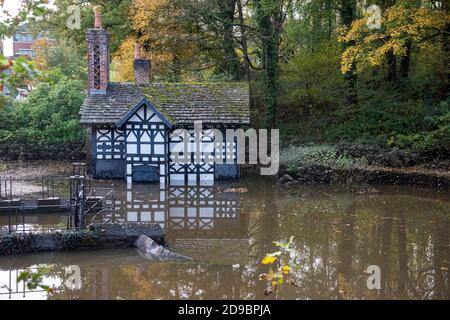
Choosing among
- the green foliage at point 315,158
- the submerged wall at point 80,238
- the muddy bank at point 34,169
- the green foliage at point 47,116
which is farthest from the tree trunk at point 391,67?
the submerged wall at point 80,238

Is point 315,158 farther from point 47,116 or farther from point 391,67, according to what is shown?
point 47,116

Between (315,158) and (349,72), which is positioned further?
(349,72)

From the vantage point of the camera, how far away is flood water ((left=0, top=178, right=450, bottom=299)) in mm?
10133

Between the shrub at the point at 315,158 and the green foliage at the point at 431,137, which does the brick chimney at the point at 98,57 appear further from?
the green foliage at the point at 431,137

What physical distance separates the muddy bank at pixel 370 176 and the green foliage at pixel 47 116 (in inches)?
488

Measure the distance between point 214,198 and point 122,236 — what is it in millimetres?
6626

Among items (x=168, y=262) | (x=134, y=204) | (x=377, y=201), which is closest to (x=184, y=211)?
(x=134, y=204)

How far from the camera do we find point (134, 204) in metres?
17.9

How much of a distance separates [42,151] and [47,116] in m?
2.14

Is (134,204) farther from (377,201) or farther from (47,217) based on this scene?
(377,201)

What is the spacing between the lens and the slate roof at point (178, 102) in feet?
73.9

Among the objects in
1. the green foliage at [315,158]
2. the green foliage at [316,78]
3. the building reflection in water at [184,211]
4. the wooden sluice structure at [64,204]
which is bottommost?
the building reflection in water at [184,211]

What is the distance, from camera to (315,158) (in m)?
23.5

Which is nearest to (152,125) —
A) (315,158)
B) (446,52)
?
(315,158)
